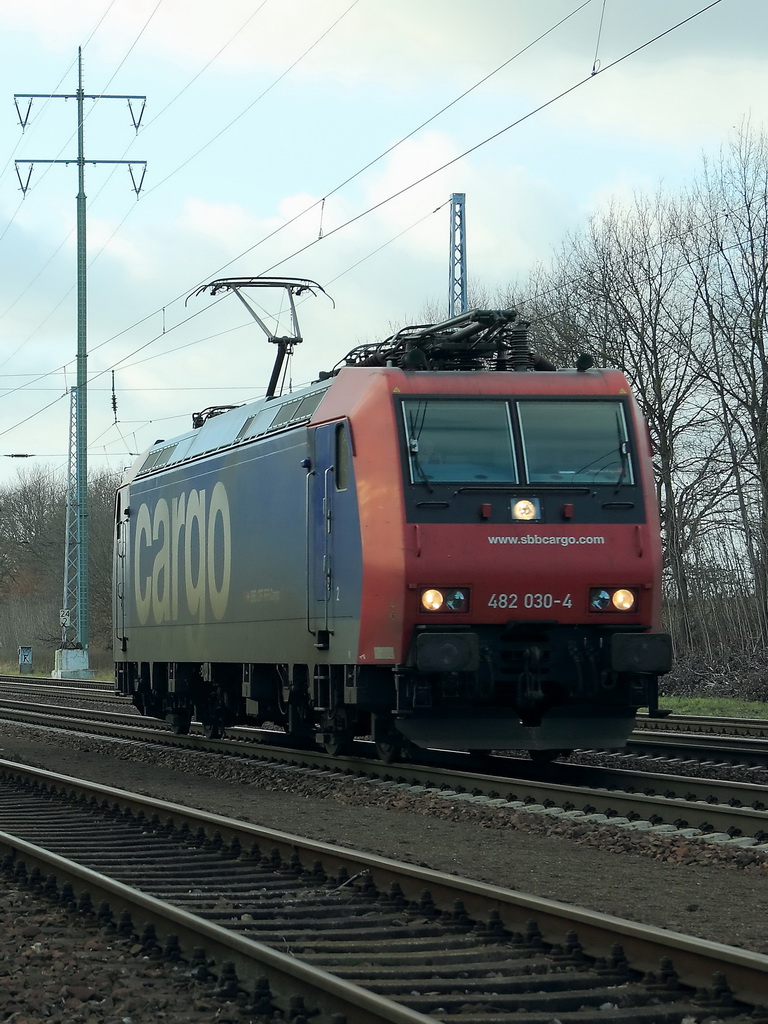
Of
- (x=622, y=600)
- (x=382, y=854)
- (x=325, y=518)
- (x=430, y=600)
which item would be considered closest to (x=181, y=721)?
(x=325, y=518)

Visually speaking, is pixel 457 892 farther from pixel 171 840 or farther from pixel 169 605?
pixel 169 605

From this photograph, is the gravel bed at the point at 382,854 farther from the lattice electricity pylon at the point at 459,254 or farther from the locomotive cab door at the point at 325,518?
the lattice electricity pylon at the point at 459,254

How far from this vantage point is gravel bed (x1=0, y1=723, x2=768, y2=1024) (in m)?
5.50

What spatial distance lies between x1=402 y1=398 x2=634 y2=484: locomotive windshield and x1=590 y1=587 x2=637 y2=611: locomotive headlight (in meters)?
0.92

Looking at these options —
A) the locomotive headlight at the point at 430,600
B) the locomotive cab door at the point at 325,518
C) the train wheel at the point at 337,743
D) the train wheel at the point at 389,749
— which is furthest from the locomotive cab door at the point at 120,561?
the locomotive headlight at the point at 430,600

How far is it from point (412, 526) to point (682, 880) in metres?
4.63

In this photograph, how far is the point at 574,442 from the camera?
12453 millimetres

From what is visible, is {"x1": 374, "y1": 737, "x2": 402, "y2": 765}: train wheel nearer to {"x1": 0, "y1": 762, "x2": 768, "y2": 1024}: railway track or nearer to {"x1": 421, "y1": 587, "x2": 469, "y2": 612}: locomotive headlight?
{"x1": 421, "y1": 587, "x2": 469, "y2": 612}: locomotive headlight

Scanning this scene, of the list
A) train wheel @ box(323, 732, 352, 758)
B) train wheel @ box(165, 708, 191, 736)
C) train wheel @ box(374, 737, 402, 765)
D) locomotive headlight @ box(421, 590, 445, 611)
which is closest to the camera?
locomotive headlight @ box(421, 590, 445, 611)

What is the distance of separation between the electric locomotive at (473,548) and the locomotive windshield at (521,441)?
1 centimetres

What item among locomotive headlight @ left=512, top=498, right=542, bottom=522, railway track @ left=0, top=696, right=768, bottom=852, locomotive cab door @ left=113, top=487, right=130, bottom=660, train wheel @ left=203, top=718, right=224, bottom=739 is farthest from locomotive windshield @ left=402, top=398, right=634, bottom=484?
locomotive cab door @ left=113, top=487, right=130, bottom=660

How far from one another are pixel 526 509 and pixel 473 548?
593 millimetres

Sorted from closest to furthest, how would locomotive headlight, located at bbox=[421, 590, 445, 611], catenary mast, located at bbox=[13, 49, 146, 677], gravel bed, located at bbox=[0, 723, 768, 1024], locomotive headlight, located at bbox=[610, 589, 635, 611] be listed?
gravel bed, located at bbox=[0, 723, 768, 1024], locomotive headlight, located at bbox=[421, 590, 445, 611], locomotive headlight, located at bbox=[610, 589, 635, 611], catenary mast, located at bbox=[13, 49, 146, 677]

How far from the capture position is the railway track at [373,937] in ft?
16.8
